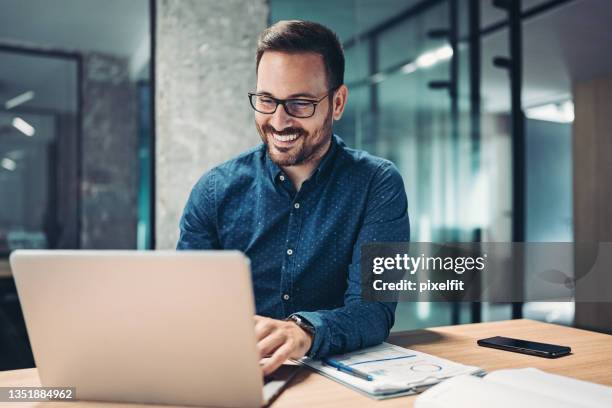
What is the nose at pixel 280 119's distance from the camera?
1656mm

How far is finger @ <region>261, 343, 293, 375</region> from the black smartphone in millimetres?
571

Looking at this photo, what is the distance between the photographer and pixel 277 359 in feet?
3.32

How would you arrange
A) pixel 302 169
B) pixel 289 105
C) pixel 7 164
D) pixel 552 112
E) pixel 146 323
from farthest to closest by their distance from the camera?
pixel 552 112
pixel 7 164
pixel 302 169
pixel 289 105
pixel 146 323

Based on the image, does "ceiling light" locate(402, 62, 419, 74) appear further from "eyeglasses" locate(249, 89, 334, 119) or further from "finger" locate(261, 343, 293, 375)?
"finger" locate(261, 343, 293, 375)

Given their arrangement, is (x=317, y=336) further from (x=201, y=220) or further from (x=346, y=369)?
(x=201, y=220)

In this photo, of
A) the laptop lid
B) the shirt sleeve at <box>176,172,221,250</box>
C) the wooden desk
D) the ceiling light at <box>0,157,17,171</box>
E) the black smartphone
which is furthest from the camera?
the ceiling light at <box>0,157,17,171</box>

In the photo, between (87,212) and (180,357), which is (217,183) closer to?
(180,357)

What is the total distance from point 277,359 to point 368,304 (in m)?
0.41

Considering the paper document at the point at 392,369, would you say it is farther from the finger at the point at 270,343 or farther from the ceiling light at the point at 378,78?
the ceiling light at the point at 378,78

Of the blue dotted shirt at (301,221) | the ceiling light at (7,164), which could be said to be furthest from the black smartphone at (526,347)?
the ceiling light at (7,164)

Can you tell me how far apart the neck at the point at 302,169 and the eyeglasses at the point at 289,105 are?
0.49ft

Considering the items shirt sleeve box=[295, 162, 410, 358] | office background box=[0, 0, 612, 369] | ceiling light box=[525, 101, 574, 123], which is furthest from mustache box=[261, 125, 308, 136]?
ceiling light box=[525, 101, 574, 123]

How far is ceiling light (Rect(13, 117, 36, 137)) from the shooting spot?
3346 mm

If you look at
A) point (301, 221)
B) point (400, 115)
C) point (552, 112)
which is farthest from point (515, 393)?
point (552, 112)
